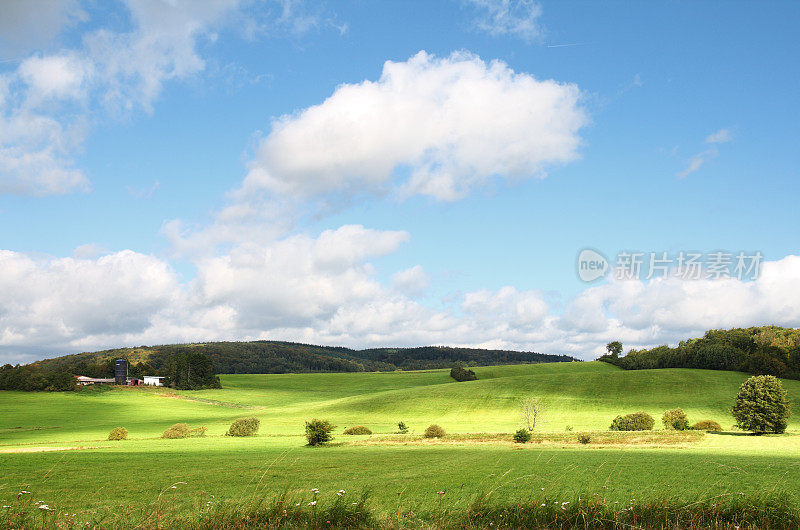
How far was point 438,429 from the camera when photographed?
55250 millimetres

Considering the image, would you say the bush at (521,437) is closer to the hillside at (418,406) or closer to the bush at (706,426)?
the hillside at (418,406)

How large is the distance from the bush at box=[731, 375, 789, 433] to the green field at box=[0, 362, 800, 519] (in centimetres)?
281

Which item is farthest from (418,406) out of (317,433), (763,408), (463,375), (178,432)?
(463,375)

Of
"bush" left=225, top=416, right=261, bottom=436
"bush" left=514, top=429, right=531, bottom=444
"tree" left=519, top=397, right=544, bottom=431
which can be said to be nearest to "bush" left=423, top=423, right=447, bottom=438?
"bush" left=514, top=429, right=531, bottom=444

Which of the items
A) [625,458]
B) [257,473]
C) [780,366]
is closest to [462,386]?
[780,366]

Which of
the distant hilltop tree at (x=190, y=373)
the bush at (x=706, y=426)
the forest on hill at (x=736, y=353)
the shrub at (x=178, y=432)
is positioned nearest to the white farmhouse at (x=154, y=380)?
the distant hilltop tree at (x=190, y=373)

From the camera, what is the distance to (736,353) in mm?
118938

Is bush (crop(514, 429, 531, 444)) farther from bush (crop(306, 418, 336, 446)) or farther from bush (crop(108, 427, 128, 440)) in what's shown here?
bush (crop(108, 427, 128, 440))

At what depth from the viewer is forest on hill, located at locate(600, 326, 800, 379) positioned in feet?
352

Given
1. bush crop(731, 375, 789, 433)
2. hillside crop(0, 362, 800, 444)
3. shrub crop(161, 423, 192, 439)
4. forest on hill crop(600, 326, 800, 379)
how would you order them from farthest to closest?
forest on hill crop(600, 326, 800, 379)
hillside crop(0, 362, 800, 444)
shrub crop(161, 423, 192, 439)
bush crop(731, 375, 789, 433)

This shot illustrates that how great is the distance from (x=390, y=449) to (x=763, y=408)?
4448 centimetres

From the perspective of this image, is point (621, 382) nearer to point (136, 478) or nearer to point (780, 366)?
point (780, 366)

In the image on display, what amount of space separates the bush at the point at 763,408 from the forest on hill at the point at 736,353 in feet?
183

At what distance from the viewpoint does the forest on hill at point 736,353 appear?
107m
